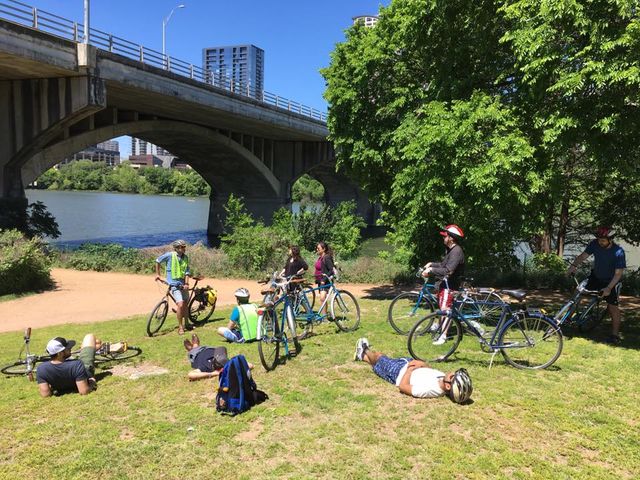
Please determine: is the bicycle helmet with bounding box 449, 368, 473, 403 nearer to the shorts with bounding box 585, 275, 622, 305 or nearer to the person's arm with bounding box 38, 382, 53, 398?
the shorts with bounding box 585, 275, 622, 305

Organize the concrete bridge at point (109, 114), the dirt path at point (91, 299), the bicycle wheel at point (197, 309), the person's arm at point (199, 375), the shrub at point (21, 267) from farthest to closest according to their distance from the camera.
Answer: the concrete bridge at point (109, 114) < the shrub at point (21, 267) < the dirt path at point (91, 299) < the bicycle wheel at point (197, 309) < the person's arm at point (199, 375)

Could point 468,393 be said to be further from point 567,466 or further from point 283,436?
point 283,436

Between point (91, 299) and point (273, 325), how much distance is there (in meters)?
8.17

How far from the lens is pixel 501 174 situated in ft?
26.3

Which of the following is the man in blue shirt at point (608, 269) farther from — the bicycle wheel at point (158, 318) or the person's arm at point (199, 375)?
the bicycle wheel at point (158, 318)

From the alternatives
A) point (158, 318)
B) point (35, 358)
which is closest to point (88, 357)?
point (35, 358)

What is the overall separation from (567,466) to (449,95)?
7.98 m

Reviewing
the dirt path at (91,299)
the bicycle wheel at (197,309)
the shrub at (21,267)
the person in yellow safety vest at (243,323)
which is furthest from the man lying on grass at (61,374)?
the shrub at (21,267)

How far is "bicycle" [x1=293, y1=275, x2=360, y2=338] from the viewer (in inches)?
316

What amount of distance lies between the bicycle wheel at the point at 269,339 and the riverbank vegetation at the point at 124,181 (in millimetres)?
98792

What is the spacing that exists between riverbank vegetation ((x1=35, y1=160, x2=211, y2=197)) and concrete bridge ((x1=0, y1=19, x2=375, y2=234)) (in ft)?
217

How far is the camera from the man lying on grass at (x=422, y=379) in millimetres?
5082

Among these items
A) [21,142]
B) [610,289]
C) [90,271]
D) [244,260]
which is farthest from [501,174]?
[21,142]

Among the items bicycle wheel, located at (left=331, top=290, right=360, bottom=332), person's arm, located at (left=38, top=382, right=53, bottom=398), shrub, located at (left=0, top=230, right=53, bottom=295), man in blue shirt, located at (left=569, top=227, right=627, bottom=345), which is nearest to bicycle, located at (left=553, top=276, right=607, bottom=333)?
man in blue shirt, located at (left=569, top=227, right=627, bottom=345)
